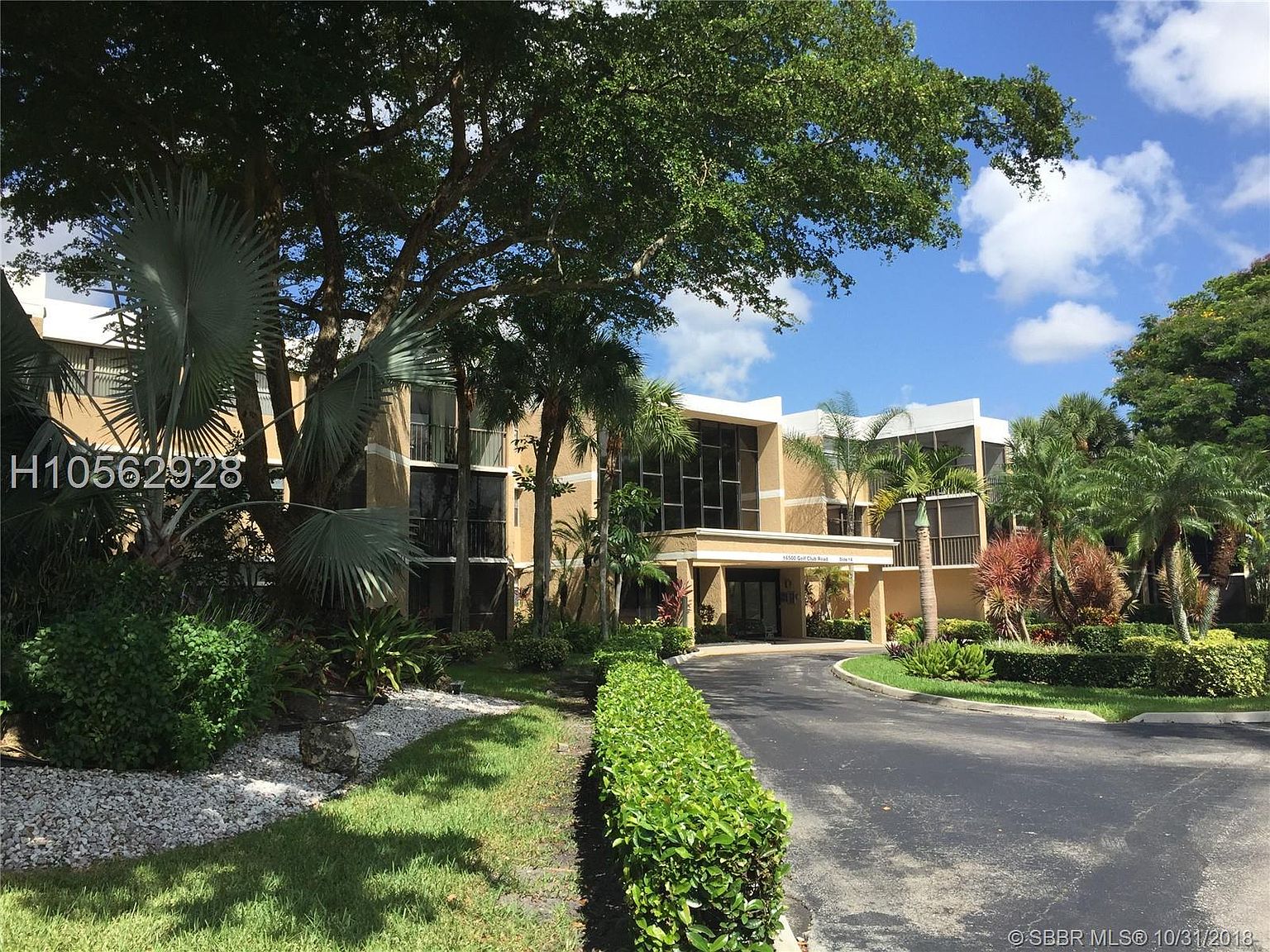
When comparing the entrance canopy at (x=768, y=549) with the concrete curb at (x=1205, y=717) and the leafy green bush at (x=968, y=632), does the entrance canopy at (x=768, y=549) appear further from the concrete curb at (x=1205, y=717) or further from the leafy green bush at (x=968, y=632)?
the concrete curb at (x=1205, y=717)

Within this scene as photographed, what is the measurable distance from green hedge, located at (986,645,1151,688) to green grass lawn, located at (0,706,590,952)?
1465 cm

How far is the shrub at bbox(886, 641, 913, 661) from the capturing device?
2316 cm

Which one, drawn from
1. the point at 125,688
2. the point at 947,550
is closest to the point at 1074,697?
the point at 125,688

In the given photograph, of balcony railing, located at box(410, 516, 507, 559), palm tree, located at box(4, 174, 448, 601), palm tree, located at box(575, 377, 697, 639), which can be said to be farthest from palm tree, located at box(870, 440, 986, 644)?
palm tree, located at box(4, 174, 448, 601)

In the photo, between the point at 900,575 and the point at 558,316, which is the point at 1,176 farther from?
the point at 900,575

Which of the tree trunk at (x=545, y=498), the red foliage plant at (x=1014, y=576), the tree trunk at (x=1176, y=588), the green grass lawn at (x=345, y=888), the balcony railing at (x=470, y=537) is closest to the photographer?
the green grass lawn at (x=345, y=888)

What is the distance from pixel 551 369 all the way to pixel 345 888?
1563 centimetres

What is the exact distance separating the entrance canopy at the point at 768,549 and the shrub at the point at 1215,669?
14.6 meters

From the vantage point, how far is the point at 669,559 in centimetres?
2953

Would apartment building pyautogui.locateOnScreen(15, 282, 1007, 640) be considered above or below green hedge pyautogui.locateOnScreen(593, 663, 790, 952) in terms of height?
above

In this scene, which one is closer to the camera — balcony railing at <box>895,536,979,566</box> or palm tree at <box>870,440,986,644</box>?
palm tree at <box>870,440,986,644</box>

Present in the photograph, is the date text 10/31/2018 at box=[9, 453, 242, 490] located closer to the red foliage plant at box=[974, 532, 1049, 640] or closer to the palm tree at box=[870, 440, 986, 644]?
the palm tree at box=[870, 440, 986, 644]

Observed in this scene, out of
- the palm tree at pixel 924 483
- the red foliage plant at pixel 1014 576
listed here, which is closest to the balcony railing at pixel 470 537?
the palm tree at pixel 924 483

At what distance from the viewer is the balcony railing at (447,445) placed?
2772 centimetres
